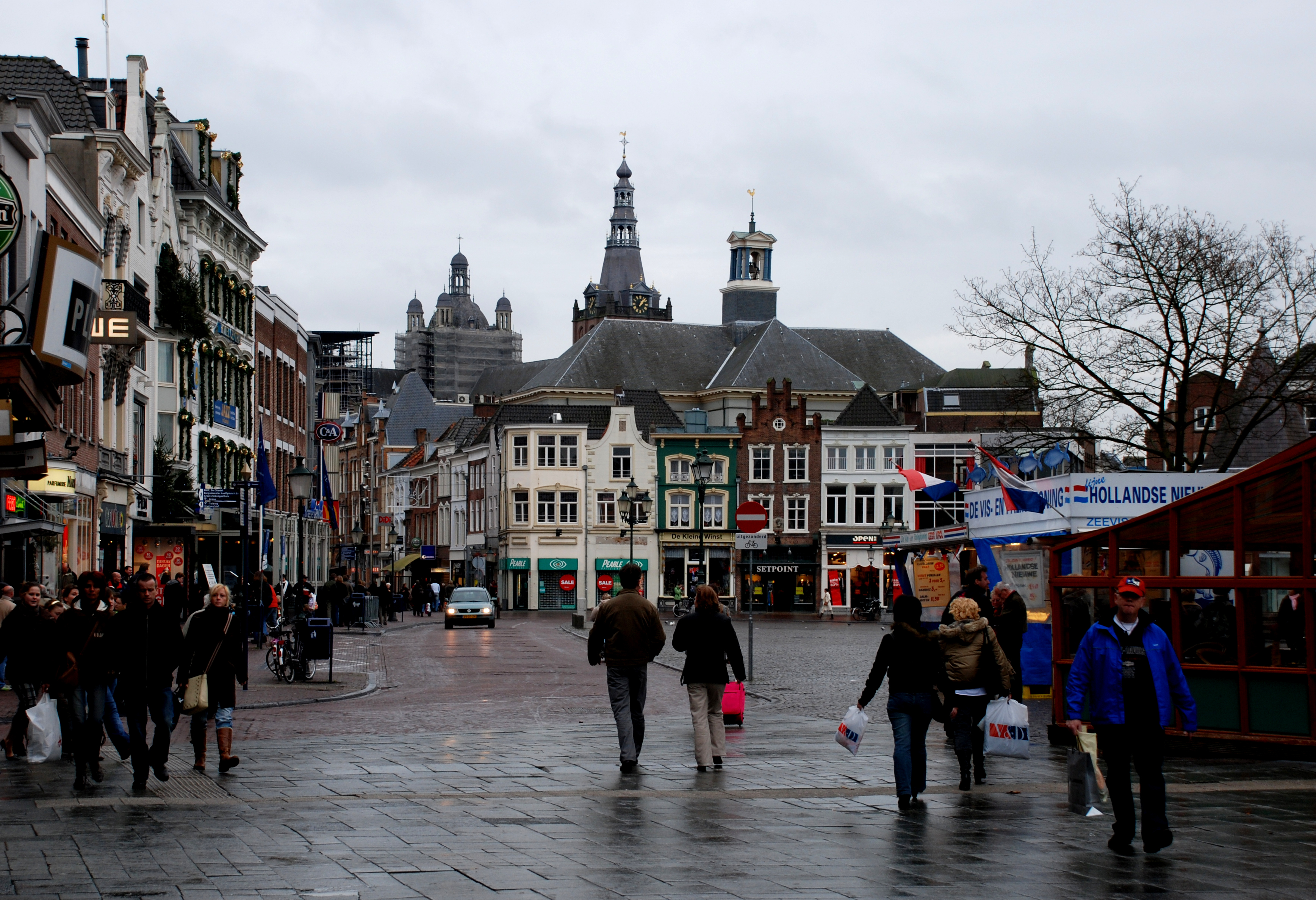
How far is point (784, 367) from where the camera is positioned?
3681 inches

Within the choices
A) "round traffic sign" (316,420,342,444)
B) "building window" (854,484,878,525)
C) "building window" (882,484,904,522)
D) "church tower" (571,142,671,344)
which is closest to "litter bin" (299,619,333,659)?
"round traffic sign" (316,420,342,444)

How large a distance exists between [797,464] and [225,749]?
70.5 m

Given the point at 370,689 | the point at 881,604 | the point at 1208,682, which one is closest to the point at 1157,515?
the point at 1208,682

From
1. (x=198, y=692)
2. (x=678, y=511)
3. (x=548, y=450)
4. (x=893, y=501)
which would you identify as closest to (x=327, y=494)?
(x=548, y=450)

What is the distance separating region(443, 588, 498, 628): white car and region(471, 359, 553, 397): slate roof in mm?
58944

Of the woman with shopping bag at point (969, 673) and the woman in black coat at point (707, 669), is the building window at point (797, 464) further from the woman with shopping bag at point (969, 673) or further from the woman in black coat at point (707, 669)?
the woman with shopping bag at point (969, 673)

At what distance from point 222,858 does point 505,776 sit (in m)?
4.25

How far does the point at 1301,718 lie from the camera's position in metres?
14.1

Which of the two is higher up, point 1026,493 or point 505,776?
point 1026,493

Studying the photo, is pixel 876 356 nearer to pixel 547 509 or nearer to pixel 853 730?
pixel 547 509

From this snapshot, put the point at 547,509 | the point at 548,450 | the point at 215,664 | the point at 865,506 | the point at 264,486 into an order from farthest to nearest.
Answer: the point at 548,450 → the point at 547,509 → the point at 865,506 → the point at 264,486 → the point at 215,664

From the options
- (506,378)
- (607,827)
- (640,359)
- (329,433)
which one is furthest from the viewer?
(506,378)

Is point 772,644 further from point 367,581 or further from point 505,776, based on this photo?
point 367,581

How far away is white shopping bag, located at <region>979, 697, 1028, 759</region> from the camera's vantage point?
40.8 ft
